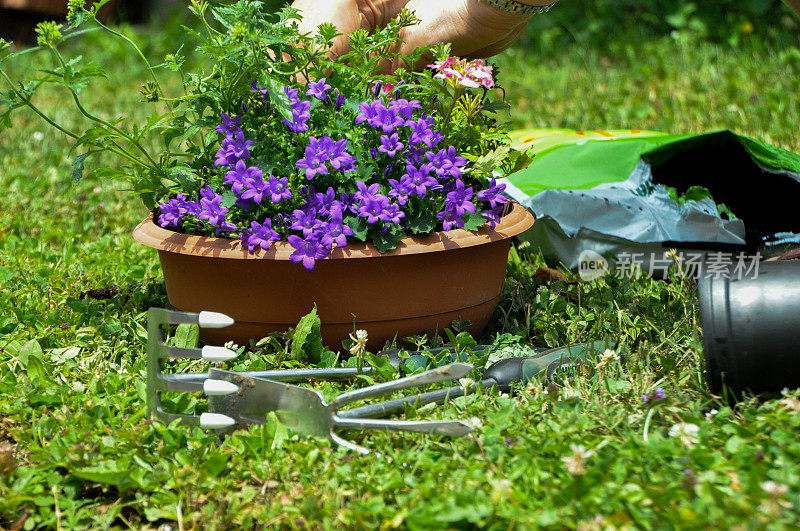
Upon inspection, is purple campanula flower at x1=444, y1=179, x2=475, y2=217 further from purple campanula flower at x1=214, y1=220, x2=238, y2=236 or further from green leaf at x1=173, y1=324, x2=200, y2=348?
green leaf at x1=173, y1=324, x2=200, y2=348

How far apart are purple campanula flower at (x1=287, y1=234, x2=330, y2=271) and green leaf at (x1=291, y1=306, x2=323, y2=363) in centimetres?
14

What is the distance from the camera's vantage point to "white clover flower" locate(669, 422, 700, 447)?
56.2 inches

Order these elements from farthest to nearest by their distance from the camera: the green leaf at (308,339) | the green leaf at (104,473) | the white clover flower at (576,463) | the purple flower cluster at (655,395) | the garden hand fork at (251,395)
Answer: the green leaf at (308,339), the purple flower cluster at (655,395), the garden hand fork at (251,395), the green leaf at (104,473), the white clover flower at (576,463)

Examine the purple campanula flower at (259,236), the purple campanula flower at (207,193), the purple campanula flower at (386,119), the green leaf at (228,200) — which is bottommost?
the purple campanula flower at (259,236)

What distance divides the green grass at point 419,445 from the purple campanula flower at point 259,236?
0.28m

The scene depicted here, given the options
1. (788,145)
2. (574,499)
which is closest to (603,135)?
(788,145)

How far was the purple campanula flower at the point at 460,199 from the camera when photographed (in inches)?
73.7

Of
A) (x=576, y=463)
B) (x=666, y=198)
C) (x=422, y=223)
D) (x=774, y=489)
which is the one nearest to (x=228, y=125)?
(x=422, y=223)

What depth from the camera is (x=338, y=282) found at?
1.85 meters

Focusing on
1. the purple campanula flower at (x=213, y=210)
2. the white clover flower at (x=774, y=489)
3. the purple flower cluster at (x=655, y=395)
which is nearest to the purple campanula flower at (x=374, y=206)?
the purple campanula flower at (x=213, y=210)

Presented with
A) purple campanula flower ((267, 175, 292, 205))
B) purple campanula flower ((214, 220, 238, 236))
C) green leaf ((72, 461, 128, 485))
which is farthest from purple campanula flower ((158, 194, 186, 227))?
green leaf ((72, 461, 128, 485))

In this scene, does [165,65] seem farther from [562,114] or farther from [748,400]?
[562,114]

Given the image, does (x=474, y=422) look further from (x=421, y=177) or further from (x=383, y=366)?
(x=421, y=177)

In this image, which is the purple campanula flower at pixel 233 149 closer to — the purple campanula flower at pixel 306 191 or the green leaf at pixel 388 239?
the purple campanula flower at pixel 306 191
